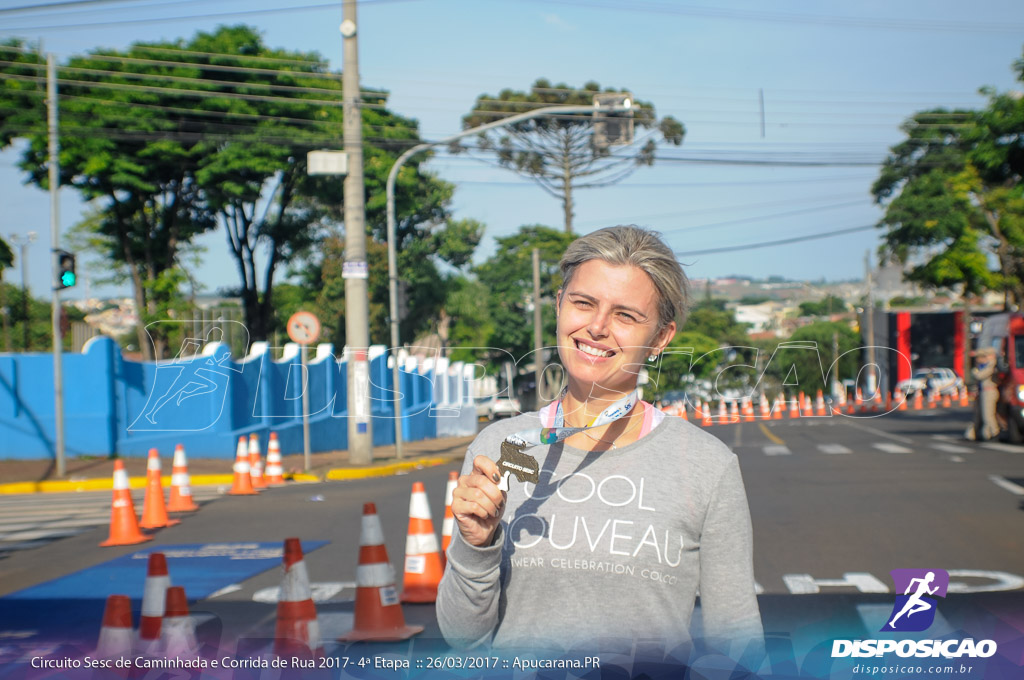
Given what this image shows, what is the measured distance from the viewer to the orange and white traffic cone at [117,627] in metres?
4.30

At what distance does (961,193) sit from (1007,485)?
53.2 ft

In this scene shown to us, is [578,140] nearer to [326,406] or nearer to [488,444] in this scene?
[326,406]

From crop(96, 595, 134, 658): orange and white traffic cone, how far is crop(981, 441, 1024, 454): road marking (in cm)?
1654

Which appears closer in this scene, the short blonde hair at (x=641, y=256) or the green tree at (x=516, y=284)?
the short blonde hair at (x=641, y=256)

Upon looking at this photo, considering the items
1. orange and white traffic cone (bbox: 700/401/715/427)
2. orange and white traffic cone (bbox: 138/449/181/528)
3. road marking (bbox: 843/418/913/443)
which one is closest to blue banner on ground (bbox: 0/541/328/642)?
orange and white traffic cone (bbox: 138/449/181/528)

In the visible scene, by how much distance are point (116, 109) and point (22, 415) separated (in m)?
6.72

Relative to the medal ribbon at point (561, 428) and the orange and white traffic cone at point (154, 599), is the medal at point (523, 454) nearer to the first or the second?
the medal ribbon at point (561, 428)

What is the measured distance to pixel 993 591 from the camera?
6.62 meters

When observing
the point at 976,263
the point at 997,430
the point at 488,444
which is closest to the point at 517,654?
the point at 488,444

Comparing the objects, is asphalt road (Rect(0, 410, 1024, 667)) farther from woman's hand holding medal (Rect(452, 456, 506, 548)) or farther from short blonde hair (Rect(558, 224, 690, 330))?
woman's hand holding medal (Rect(452, 456, 506, 548))

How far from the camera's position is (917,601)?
2834 millimetres

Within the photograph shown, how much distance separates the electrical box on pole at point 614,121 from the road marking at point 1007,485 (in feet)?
24.9

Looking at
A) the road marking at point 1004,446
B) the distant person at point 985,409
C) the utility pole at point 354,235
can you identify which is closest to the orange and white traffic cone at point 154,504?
the utility pole at point 354,235

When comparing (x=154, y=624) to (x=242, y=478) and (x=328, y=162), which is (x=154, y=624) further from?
(x=242, y=478)
